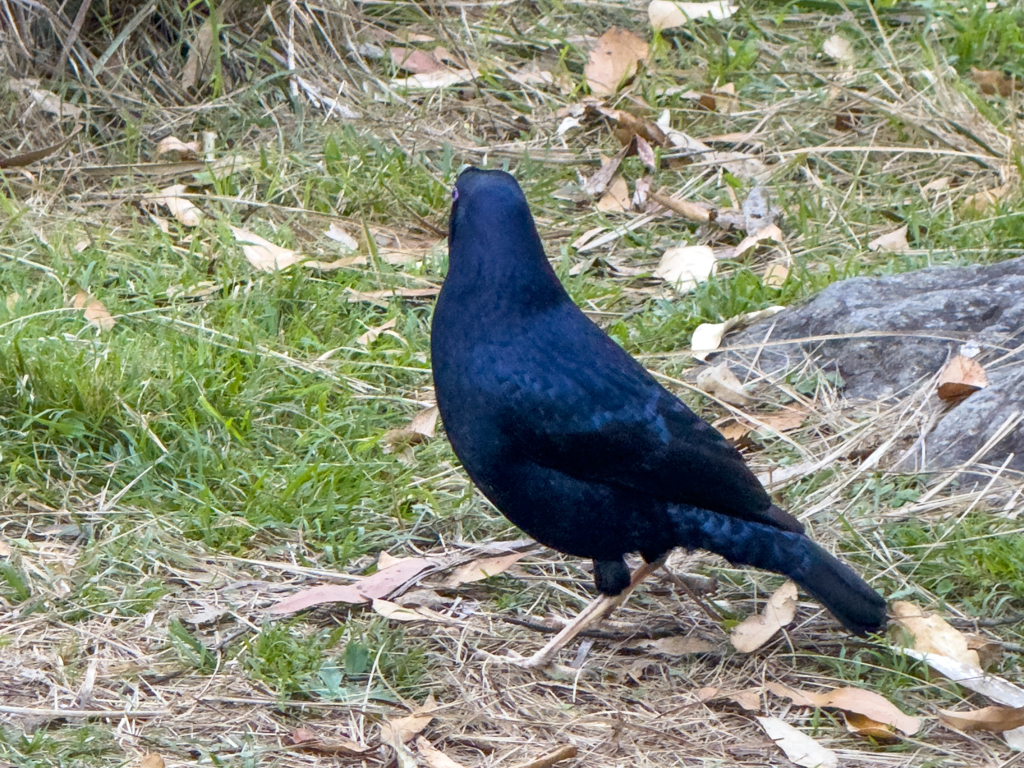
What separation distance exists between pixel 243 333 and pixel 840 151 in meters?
2.66

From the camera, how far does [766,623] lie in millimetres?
3094

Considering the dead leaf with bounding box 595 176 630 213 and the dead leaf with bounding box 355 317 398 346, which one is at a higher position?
the dead leaf with bounding box 595 176 630 213

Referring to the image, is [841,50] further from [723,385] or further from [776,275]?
[723,385]

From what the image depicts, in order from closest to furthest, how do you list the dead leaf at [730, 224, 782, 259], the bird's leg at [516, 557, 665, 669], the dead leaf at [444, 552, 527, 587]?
the bird's leg at [516, 557, 665, 669]
the dead leaf at [444, 552, 527, 587]
the dead leaf at [730, 224, 782, 259]

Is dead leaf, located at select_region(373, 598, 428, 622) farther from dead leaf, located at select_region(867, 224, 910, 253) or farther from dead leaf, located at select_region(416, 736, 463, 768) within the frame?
dead leaf, located at select_region(867, 224, 910, 253)

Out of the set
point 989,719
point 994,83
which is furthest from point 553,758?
point 994,83

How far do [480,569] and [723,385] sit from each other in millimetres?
1096

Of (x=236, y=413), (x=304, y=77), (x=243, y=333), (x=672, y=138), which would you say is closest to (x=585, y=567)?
(x=236, y=413)

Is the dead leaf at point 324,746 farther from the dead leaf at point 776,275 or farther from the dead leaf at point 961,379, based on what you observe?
the dead leaf at point 776,275

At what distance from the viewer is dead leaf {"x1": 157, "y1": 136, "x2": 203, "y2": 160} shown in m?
5.21

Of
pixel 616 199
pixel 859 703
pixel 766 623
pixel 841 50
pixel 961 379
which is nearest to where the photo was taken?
pixel 859 703

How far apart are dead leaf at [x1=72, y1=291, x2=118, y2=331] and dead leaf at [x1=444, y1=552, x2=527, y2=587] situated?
1581 mm

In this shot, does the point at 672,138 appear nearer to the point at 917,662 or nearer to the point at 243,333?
the point at 243,333

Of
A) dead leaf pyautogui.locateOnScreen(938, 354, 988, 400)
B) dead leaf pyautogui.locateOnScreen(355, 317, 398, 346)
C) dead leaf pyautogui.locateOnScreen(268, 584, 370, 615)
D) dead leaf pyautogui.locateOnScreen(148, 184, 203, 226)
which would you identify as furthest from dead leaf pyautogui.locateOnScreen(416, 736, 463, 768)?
dead leaf pyautogui.locateOnScreen(148, 184, 203, 226)
